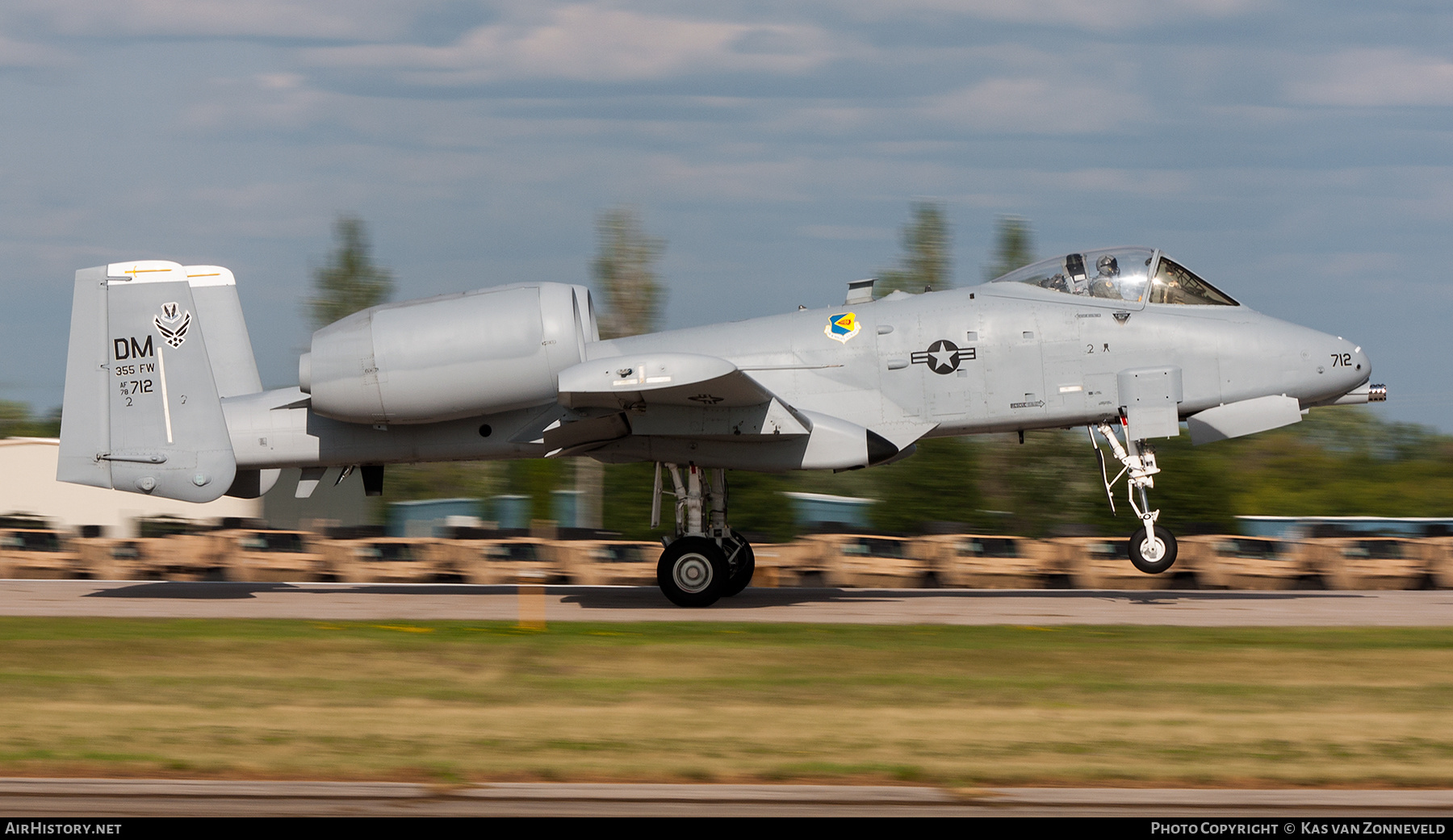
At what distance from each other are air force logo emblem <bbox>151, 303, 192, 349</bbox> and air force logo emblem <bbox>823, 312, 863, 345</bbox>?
7.57 metres

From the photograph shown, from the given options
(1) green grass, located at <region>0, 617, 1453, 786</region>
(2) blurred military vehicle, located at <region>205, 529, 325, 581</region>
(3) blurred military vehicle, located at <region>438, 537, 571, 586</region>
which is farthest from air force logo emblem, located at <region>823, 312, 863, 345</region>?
(2) blurred military vehicle, located at <region>205, 529, 325, 581</region>

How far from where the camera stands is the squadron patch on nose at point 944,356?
15.3 metres

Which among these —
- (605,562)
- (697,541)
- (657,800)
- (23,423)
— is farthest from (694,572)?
(23,423)

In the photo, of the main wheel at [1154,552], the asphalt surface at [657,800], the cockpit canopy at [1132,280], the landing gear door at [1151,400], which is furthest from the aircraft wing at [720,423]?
the asphalt surface at [657,800]

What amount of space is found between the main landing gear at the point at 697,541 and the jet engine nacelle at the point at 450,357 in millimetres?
1962

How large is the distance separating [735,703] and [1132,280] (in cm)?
814

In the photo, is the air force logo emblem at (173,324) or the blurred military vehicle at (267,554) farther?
the blurred military vehicle at (267,554)

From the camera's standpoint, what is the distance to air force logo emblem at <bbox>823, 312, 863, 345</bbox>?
15.5 metres

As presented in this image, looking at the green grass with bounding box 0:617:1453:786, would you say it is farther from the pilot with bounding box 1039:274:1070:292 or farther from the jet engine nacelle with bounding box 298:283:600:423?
the pilot with bounding box 1039:274:1070:292

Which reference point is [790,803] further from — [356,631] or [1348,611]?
[1348,611]

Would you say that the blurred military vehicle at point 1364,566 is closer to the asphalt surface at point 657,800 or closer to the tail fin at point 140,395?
the asphalt surface at point 657,800

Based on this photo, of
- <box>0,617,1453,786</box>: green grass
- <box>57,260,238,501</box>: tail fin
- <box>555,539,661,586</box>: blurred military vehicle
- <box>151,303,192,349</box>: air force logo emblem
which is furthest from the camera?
<box>555,539,661,586</box>: blurred military vehicle

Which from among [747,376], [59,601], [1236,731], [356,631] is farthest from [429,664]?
[59,601]

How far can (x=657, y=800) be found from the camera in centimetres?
696
